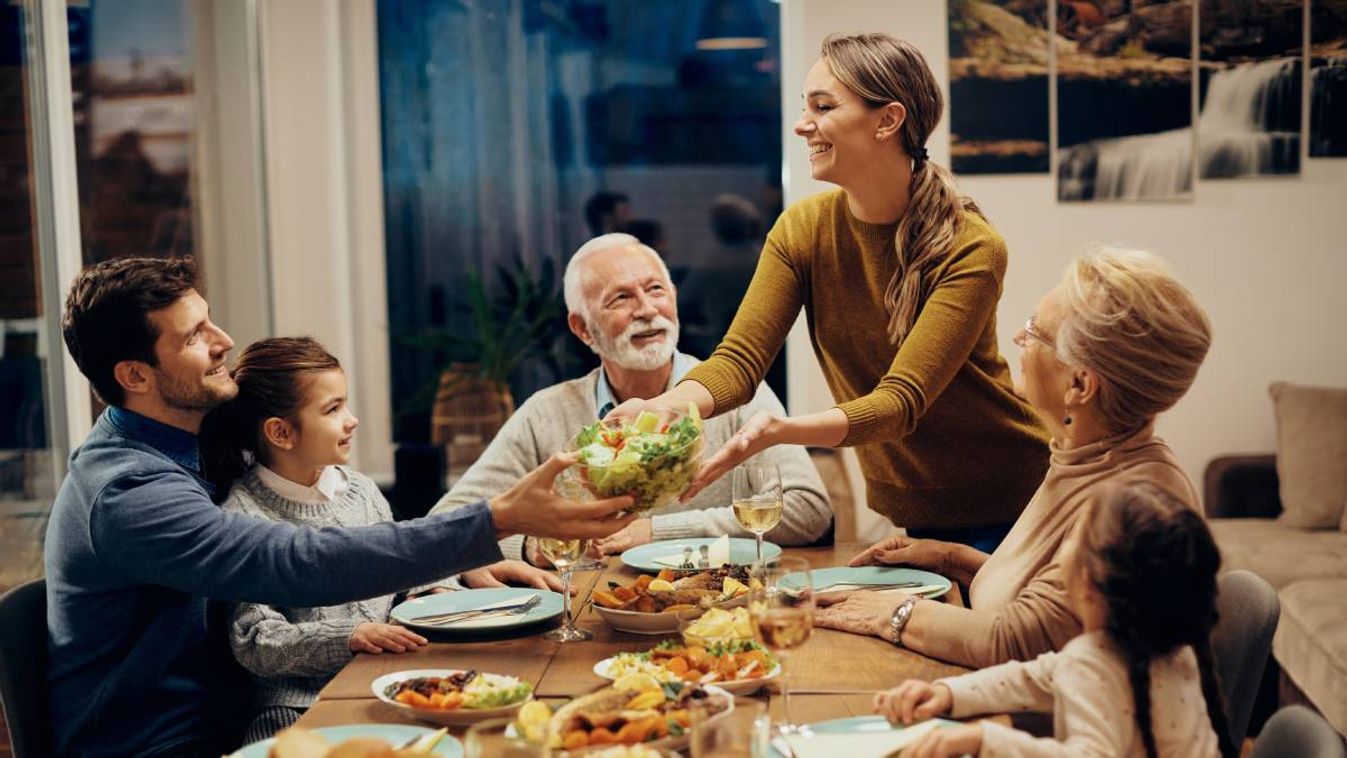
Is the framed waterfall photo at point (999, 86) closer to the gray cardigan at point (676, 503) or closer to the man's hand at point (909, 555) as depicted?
the gray cardigan at point (676, 503)

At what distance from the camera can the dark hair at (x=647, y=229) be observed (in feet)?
18.6

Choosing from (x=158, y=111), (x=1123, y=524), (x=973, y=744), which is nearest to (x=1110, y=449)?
(x=1123, y=524)

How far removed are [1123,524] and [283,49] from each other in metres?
4.57

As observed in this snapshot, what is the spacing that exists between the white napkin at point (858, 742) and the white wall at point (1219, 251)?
361 centimetres

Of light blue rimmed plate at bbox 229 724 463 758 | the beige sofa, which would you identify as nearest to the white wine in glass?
light blue rimmed plate at bbox 229 724 463 758

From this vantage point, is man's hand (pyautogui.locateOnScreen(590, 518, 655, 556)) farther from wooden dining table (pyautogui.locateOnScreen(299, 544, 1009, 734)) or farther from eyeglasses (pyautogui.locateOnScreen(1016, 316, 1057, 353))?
eyeglasses (pyautogui.locateOnScreen(1016, 316, 1057, 353))

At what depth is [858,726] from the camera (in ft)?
5.17

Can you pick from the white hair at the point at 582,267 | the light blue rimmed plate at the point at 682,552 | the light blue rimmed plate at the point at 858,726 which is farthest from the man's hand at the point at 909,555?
the white hair at the point at 582,267

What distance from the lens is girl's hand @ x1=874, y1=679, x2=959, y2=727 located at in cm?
158

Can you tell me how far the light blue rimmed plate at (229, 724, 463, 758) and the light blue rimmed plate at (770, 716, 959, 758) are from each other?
0.43m

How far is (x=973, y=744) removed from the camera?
4.73 ft

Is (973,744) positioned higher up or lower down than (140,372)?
lower down

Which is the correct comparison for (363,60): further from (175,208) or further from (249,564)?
(249,564)

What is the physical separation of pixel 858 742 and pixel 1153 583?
377mm
